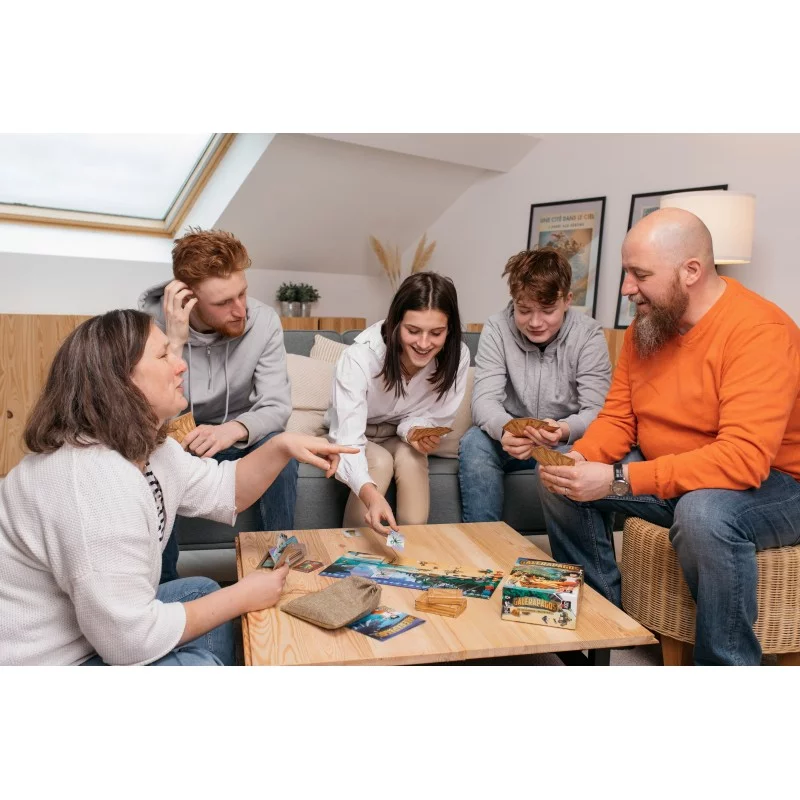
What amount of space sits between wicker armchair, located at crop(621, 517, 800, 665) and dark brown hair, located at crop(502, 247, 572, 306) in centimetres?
85

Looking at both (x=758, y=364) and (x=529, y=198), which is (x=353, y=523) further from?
(x=529, y=198)

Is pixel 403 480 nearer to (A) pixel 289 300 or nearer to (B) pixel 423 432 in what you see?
(B) pixel 423 432

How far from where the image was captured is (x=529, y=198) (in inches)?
191

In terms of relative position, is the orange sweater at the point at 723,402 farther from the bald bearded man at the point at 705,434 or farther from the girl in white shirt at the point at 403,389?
the girl in white shirt at the point at 403,389

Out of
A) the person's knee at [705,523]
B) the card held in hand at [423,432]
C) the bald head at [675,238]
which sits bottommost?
the person's knee at [705,523]

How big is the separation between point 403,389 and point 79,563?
4.91 ft

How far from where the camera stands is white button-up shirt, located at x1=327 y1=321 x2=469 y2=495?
7.82 feet

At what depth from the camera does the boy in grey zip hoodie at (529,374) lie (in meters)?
2.58

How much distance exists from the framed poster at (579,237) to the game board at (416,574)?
2911mm

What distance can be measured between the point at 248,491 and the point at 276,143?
3.07 m

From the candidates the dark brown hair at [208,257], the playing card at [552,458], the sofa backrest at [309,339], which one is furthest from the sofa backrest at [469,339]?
the playing card at [552,458]

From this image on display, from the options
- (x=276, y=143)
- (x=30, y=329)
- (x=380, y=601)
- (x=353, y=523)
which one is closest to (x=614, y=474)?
(x=380, y=601)

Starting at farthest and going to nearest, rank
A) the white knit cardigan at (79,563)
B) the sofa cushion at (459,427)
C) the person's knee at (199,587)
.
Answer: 1. the sofa cushion at (459,427)
2. the person's knee at (199,587)
3. the white knit cardigan at (79,563)
